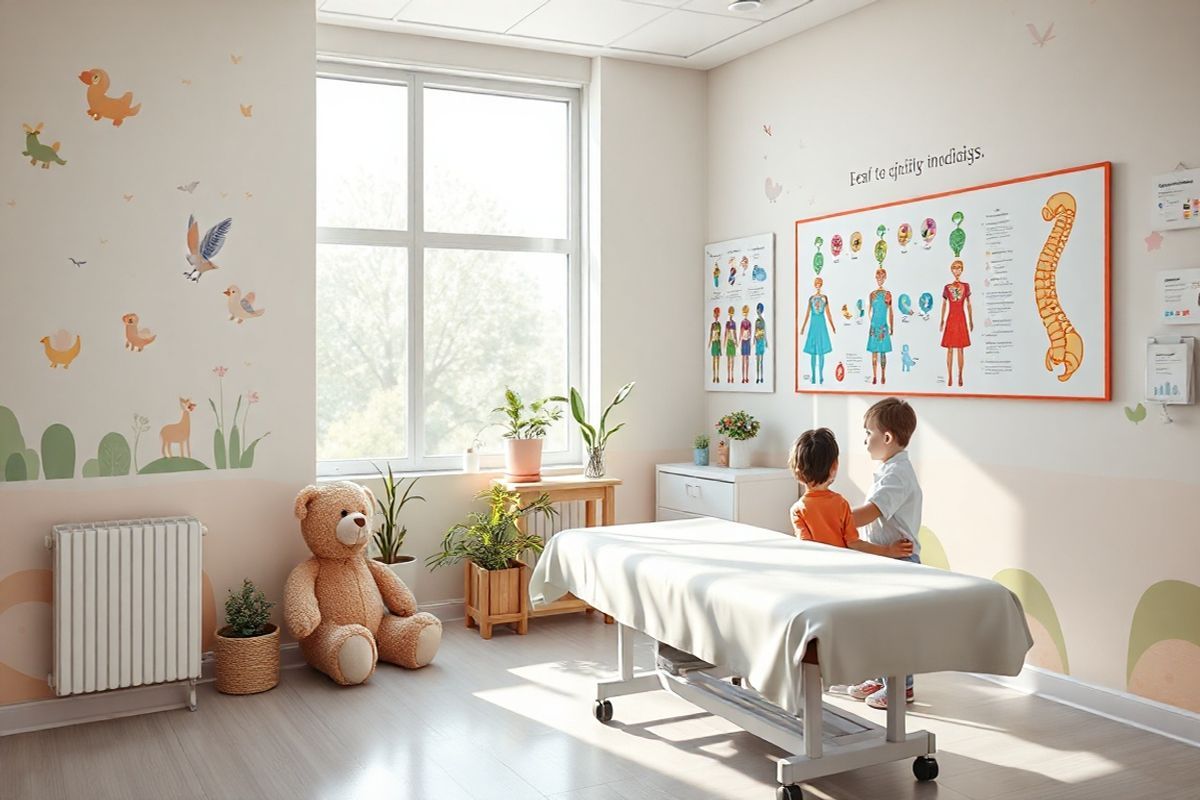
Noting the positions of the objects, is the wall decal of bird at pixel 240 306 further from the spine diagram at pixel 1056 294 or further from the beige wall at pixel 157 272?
the spine diagram at pixel 1056 294

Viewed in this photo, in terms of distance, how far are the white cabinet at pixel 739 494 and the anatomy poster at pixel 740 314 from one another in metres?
0.48

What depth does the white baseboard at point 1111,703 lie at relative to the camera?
3344 millimetres

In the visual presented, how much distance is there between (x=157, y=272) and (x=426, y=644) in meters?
1.73

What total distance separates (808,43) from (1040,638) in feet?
9.10

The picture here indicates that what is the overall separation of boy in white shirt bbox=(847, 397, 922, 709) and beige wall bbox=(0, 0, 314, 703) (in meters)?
2.19

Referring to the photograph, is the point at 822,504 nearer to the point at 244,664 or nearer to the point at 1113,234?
the point at 1113,234

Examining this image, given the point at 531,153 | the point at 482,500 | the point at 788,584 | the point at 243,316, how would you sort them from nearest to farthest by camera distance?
the point at 788,584 → the point at 243,316 → the point at 482,500 → the point at 531,153

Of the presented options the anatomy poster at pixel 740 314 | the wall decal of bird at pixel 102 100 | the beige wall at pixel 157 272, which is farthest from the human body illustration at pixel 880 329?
the wall decal of bird at pixel 102 100

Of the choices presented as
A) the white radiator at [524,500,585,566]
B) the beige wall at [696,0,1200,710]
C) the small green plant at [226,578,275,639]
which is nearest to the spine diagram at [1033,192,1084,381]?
the beige wall at [696,0,1200,710]

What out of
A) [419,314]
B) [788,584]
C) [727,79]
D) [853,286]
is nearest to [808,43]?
[727,79]

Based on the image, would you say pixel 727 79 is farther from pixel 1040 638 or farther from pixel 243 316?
pixel 1040 638

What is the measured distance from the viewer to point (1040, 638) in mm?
3826

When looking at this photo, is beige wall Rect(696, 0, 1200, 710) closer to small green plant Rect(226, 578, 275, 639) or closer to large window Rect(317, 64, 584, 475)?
large window Rect(317, 64, 584, 475)

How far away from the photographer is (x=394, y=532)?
4816 millimetres
